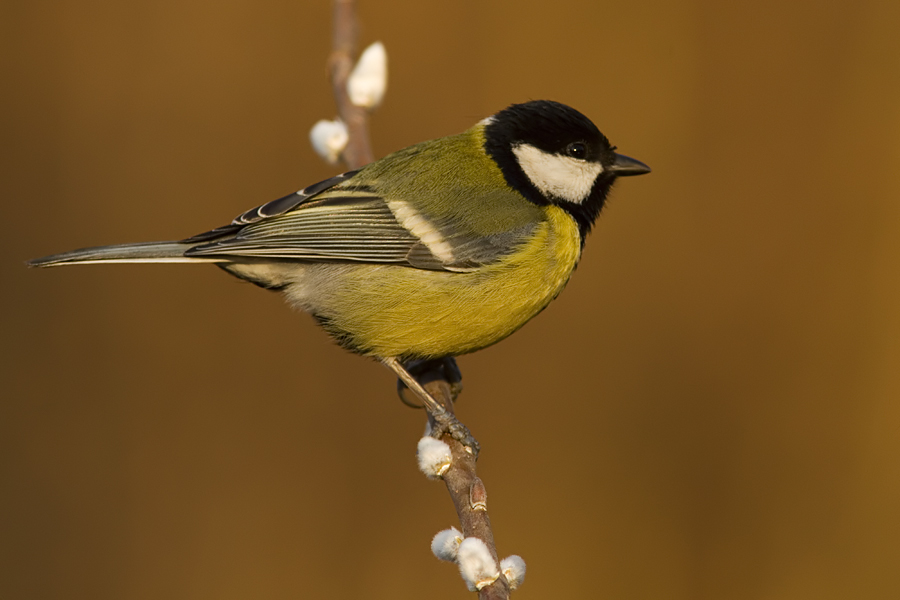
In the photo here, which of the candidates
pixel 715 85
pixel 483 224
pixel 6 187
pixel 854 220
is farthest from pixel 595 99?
pixel 6 187

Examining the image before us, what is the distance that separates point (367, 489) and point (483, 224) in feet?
5.20

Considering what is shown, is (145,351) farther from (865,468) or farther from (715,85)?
(865,468)

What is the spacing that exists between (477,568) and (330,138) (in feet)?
6.40

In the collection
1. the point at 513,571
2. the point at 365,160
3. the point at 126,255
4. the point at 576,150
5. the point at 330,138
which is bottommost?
the point at 513,571

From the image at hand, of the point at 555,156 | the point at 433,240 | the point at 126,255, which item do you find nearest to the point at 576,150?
the point at 555,156

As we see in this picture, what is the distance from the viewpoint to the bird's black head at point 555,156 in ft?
9.42

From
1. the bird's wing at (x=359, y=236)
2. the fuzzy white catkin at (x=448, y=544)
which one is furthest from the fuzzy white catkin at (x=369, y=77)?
the fuzzy white catkin at (x=448, y=544)

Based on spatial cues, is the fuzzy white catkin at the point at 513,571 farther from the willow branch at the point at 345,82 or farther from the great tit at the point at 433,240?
the willow branch at the point at 345,82

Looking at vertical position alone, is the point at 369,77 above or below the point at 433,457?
above

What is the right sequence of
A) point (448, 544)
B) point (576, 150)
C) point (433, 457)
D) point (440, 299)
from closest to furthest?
point (448, 544) < point (433, 457) < point (440, 299) < point (576, 150)

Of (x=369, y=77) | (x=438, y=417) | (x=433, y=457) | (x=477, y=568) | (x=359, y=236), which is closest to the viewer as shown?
(x=477, y=568)

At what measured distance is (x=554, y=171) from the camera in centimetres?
291

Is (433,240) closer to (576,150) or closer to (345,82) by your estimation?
(576,150)

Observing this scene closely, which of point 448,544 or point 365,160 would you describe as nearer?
point 448,544
